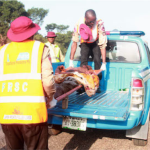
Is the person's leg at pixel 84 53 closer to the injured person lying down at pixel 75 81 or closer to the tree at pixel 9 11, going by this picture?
the injured person lying down at pixel 75 81

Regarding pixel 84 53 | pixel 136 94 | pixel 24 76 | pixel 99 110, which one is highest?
pixel 84 53

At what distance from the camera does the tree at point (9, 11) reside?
33.2 m

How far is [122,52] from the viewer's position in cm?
485

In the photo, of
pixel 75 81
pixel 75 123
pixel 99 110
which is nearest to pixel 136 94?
pixel 99 110

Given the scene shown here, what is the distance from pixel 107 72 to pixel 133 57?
683 mm

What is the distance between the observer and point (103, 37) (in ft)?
15.2

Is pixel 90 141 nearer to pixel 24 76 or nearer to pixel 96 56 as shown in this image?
pixel 96 56

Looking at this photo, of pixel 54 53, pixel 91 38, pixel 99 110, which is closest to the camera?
pixel 99 110

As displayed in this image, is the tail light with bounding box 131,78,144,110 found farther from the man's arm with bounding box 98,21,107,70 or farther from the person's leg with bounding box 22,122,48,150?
the man's arm with bounding box 98,21,107,70

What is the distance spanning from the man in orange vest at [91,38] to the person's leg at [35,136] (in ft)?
9.05

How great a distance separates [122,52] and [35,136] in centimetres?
335

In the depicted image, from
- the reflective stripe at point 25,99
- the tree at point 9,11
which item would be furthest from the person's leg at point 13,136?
the tree at point 9,11

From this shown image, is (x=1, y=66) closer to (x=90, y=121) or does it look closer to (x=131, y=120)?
(x=90, y=121)

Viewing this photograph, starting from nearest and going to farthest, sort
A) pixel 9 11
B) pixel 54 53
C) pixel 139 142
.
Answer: pixel 139 142
pixel 54 53
pixel 9 11
